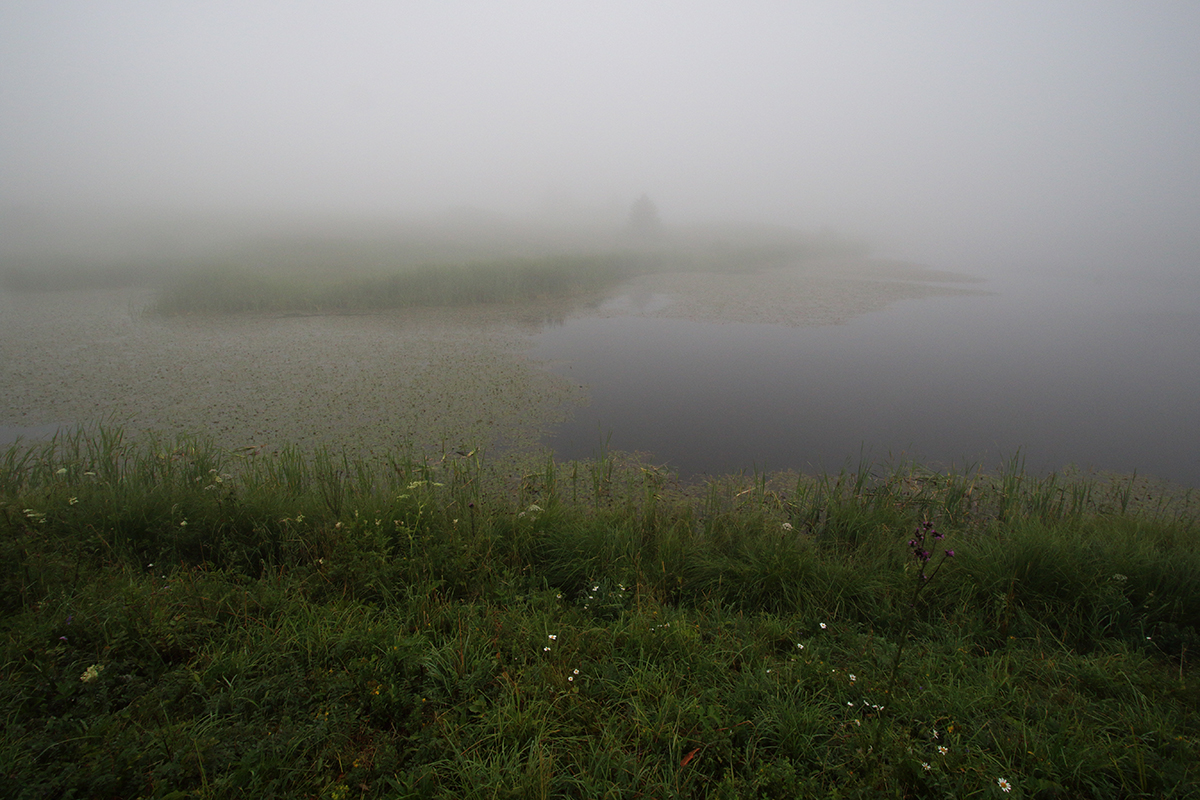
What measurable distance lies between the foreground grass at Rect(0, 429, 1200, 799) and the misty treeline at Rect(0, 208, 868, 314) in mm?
7857

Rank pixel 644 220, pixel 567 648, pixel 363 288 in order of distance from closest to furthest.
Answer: pixel 567 648, pixel 363 288, pixel 644 220

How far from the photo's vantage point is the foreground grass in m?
1.47

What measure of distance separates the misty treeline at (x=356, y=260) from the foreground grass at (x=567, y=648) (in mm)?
7857

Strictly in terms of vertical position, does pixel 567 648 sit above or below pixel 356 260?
below

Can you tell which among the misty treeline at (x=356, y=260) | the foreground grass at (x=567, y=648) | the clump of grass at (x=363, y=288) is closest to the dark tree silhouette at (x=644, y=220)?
the misty treeline at (x=356, y=260)

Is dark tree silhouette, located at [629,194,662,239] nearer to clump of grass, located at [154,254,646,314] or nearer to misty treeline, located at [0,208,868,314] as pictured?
misty treeline, located at [0,208,868,314]

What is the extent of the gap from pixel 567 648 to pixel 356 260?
50.4ft

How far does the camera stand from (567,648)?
77.9 inches

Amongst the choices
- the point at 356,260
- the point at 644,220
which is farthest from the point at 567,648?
the point at 644,220

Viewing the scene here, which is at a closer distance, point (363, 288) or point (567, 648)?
point (567, 648)

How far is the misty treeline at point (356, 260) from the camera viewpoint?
10.3 meters

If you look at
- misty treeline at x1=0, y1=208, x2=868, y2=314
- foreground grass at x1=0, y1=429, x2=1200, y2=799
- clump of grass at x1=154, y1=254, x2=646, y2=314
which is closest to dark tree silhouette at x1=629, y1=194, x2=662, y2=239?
misty treeline at x1=0, y1=208, x2=868, y2=314

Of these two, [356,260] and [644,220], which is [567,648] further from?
[644,220]

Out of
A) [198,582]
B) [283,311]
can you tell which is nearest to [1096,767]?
[198,582]
